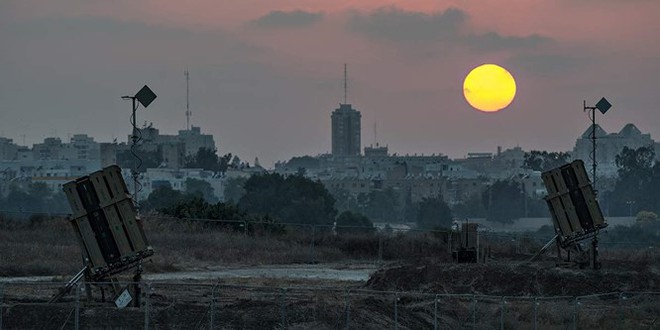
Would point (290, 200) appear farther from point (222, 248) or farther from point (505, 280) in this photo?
point (505, 280)

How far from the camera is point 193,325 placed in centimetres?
3688

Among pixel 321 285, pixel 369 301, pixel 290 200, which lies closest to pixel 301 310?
pixel 369 301

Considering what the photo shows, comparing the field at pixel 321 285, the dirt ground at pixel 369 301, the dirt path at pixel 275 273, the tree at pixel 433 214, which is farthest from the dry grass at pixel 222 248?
the tree at pixel 433 214

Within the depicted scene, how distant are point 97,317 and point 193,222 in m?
39.7

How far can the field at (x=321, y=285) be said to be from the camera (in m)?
37.9

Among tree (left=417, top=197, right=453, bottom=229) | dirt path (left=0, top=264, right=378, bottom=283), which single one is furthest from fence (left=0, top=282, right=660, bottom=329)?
tree (left=417, top=197, right=453, bottom=229)

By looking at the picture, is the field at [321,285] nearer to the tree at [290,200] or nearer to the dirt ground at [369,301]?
the dirt ground at [369,301]

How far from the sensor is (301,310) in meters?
39.3

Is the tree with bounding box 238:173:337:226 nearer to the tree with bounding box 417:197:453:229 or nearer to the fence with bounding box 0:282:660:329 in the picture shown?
the tree with bounding box 417:197:453:229

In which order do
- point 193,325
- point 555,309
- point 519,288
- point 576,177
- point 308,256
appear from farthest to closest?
point 308,256 → point 576,177 → point 519,288 → point 555,309 → point 193,325

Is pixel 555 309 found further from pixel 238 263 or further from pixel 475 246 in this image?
pixel 238 263

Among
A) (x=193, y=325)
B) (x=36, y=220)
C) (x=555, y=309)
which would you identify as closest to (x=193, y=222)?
(x=36, y=220)

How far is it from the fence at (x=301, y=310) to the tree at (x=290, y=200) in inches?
3451

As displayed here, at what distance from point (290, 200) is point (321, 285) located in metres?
85.8
